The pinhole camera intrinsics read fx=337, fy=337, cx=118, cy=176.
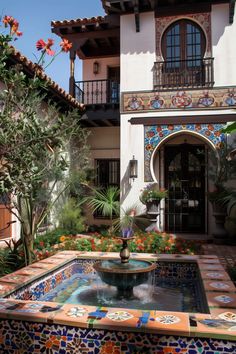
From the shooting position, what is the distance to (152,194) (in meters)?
9.56

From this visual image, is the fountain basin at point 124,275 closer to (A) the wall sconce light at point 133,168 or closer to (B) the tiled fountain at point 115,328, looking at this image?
(B) the tiled fountain at point 115,328

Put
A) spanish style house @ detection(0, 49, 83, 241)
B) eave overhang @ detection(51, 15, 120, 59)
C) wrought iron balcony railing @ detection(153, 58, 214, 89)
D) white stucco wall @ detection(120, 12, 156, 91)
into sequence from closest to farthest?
spanish style house @ detection(0, 49, 83, 241), wrought iron balcony railing @ detection(153, 58, 214, 89), white stucco wall @ detection(120, 12, 156, 91), eave overhang @ detection(51, 15, 120, 59)

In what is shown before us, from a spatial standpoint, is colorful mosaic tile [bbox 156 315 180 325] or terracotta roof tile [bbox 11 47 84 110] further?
terracotta roof tile [bbox 11 47 84 110]

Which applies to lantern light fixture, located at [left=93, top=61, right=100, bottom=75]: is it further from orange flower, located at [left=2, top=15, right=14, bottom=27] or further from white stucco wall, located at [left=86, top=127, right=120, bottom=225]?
orange flower, located at [left=2, top=15, right=14, bottom=27]

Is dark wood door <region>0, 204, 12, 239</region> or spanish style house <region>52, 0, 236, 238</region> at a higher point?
spanish style house <region>52, 0, 236, 238</region>

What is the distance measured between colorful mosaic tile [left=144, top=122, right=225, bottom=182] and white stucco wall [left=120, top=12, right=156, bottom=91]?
135 cm

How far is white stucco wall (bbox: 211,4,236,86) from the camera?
9.84 meters

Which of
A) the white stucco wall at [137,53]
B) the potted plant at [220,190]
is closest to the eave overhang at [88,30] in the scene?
the white stucco wall at [137,53]

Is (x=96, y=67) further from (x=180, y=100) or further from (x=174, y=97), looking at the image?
(x=180, y=100)

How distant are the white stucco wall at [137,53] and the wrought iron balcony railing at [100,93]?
1.98 m

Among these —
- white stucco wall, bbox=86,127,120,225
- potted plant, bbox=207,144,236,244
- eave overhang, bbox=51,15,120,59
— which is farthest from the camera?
white stucco wall, bbox=86,127,120,225

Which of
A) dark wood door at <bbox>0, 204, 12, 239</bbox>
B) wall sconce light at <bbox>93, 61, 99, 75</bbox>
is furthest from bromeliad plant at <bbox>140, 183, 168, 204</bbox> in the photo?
wall sconce light at <bbox>93, 61, 99, 75</bbox>

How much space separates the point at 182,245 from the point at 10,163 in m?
5.00

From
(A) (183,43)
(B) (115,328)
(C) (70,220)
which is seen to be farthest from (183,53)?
(B) (115,328)
